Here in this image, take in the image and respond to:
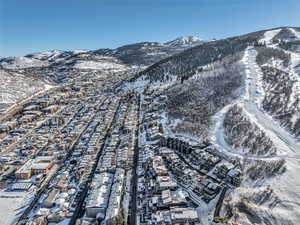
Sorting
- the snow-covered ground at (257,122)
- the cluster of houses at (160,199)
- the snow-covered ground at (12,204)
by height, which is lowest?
the snow-covered ground at (12,204)

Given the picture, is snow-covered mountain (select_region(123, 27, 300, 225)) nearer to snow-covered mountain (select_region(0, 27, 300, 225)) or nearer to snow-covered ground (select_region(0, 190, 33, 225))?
snow-covered mountain (select_region(0, 27, 300, 225))

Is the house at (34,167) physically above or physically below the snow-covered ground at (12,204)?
above

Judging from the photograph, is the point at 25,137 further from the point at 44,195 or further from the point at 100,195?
the point at 100,195

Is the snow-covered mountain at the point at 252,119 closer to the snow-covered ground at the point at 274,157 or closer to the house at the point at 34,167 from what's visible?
the snow-covered ground at the point at 274,157

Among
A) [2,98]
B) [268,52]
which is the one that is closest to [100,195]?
[2,98]

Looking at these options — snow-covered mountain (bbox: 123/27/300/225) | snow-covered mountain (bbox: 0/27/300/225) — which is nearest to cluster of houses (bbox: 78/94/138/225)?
snow-covered mountain (bbox: 0/27/300/225)

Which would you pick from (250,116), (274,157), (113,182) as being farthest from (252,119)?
(113,182)

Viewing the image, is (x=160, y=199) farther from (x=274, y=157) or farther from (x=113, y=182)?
(x=274, y=157)

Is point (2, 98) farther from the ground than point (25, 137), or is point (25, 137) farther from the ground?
point (2, 98)

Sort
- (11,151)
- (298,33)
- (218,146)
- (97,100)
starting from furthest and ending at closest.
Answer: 1. (298,33)
2. (97,100)
3. (11,151)
4. (218,146)

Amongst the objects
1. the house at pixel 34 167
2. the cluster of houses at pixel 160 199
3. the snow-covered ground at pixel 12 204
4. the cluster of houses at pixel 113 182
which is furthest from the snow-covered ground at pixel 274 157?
the house at pixel 34 167

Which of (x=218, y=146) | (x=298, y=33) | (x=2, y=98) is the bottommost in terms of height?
(x=218, y=146)
